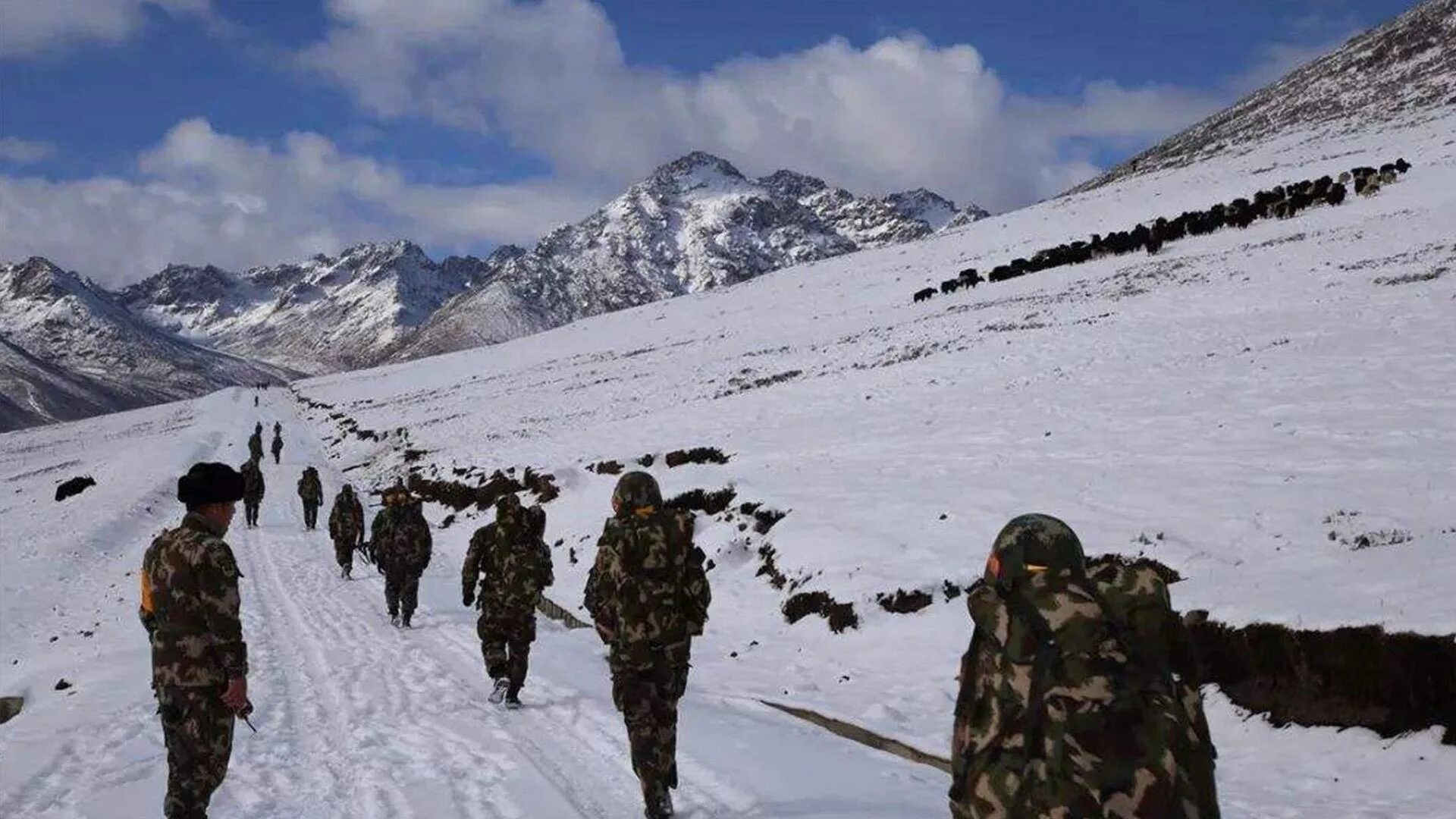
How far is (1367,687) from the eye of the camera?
7762mm

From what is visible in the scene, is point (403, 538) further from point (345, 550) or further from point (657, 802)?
point (657, 802)

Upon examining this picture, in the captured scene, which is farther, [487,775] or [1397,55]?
[1397,55]

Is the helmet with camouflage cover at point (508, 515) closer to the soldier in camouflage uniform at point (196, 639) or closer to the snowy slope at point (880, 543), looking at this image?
the snowy slope at point (880, 543)

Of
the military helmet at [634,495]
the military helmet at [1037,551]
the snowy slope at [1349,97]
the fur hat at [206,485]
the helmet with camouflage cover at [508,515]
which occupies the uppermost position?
the snowy slope at [1349,97]

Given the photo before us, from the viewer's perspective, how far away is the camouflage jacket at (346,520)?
19406 millimetres

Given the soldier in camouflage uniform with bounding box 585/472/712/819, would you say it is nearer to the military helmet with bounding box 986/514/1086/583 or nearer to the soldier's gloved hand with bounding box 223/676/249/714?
the soldier's gloved hand with bounding box 223/676/249/714

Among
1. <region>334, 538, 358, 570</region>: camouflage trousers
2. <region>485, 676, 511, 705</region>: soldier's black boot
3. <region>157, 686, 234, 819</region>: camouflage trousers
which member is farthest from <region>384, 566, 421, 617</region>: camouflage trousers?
<region>157, 686, 234, 819</region>: camouflage trousers

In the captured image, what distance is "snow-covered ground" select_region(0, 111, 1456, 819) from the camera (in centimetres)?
788

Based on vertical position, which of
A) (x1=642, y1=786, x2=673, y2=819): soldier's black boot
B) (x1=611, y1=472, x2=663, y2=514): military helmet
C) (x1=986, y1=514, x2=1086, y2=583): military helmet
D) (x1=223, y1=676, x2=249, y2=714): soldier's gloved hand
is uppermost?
(x1=986, y1=514, x2=1086, y2=583): military helmet

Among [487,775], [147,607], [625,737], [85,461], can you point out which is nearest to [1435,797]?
[625,737]

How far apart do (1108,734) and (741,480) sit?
16.7 metres

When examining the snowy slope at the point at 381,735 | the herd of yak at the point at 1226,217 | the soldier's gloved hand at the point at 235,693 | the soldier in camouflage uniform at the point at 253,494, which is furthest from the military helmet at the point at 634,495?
the herd of yak at the point at 1226,217

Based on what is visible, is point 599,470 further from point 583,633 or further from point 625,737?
point 625,737

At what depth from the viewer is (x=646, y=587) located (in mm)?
6918
